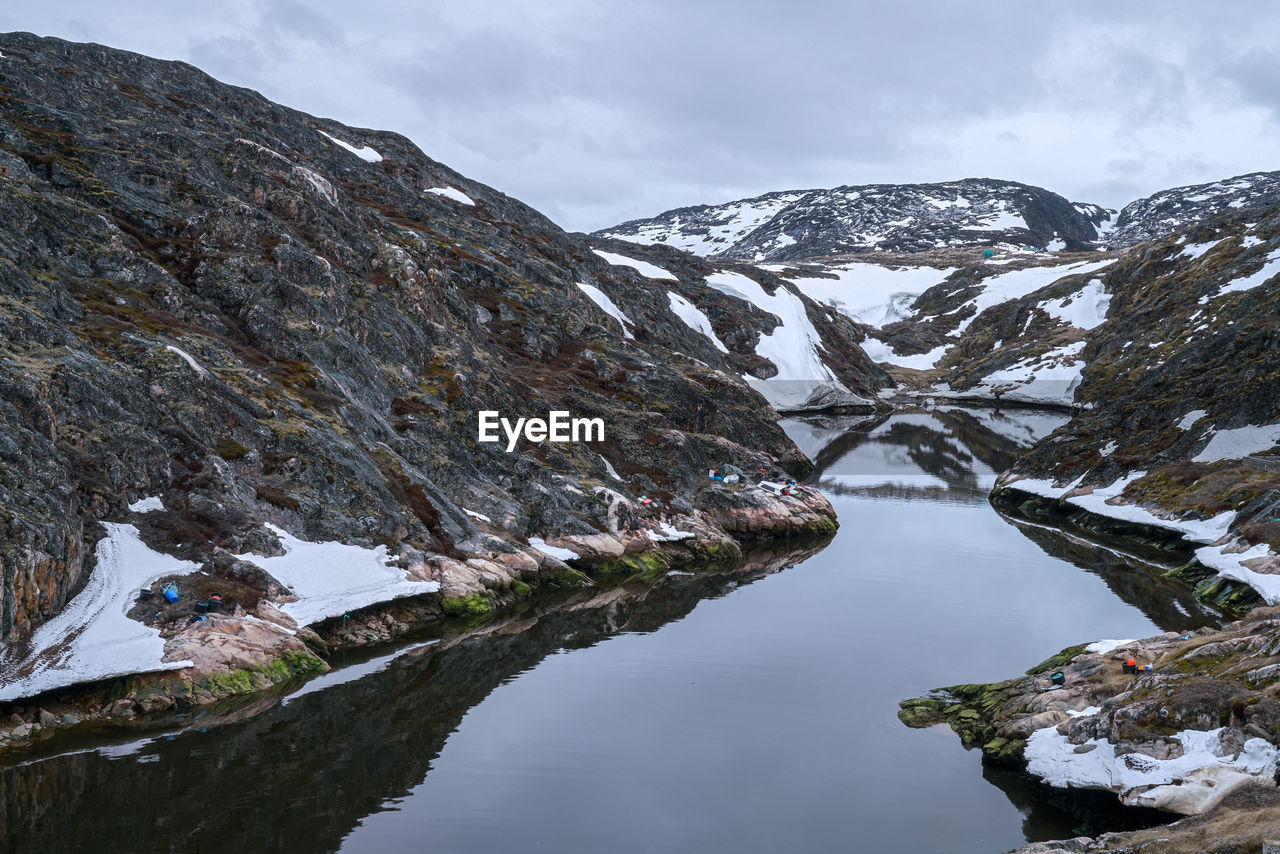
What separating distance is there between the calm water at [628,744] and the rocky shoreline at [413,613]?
1.37 metres

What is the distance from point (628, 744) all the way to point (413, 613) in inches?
636

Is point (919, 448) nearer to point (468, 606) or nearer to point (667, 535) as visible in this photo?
point (667, 535)

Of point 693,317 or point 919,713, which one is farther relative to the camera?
point 693,317

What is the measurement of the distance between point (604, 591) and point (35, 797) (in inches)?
1161

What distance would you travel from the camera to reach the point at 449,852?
21.0m

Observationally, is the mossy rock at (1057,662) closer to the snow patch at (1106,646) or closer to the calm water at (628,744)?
the snow patch at (1106,646)

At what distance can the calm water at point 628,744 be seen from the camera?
2211 cm

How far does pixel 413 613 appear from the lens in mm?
40000

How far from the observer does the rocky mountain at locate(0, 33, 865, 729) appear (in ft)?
104

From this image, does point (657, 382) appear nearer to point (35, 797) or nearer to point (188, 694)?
point (188, 694)

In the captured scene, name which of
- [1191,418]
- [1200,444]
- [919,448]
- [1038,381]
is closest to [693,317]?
[919,448]

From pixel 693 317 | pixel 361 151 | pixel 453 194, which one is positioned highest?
pixel 361 151

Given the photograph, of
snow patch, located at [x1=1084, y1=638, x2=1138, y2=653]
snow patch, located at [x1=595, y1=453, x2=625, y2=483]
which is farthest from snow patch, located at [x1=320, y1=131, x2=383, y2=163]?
snow patch, located at [x1=1084, y1=638, x2=1138, y2=653]

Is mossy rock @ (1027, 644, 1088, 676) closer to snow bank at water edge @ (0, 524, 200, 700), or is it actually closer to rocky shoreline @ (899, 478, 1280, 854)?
rocky shoreline @ (899, 478, 1280, 854)
